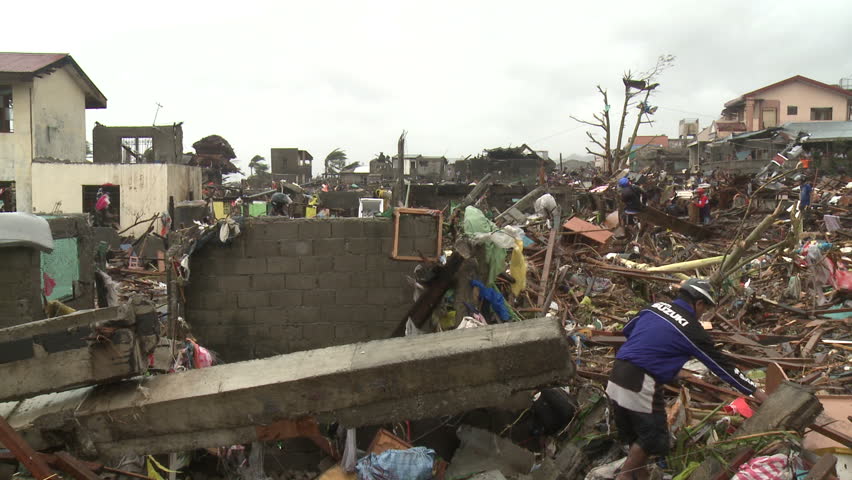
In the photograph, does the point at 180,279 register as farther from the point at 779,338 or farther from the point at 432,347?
the point at 779,338

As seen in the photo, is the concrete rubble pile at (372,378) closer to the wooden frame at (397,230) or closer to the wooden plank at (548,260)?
the wooden frame at (397,230)

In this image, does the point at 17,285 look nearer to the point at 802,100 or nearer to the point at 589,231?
the point at 589,231

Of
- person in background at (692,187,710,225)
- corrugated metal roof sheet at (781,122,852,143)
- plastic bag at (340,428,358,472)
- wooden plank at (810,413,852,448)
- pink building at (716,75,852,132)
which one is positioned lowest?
plastic bag at (340,428,358,472)

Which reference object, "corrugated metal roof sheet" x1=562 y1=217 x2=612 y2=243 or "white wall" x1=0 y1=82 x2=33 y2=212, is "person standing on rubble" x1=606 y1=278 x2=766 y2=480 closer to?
"corrugated metal roof sheet" x1=562 y1=217 x2=612 y2=243

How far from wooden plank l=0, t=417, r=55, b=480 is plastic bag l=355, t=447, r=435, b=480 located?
2.04 meters

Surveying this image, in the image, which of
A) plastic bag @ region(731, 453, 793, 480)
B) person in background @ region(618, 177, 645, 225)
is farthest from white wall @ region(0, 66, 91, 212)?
plastic bag @ region(731, 453, 793, 480)

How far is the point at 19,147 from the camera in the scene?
24.3m

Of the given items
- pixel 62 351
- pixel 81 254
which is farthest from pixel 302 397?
pixel 81 254

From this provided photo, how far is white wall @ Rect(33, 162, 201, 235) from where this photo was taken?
80.9 ft

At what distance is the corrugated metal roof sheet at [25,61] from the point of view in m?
23.2

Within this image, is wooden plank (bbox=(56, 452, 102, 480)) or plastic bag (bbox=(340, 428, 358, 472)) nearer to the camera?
wooden plank (bbox=(56, 452, 102, 480))

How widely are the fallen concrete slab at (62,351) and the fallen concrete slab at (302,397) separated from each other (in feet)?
0.83

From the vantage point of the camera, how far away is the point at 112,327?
13.6 ft

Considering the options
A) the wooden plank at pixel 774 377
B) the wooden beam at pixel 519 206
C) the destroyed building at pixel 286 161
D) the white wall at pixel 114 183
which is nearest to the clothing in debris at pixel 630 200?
the wooden beam at pixel 519 206
